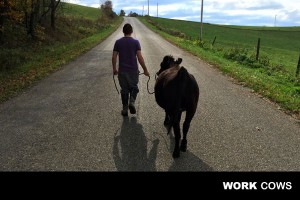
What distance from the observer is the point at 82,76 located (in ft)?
47.9

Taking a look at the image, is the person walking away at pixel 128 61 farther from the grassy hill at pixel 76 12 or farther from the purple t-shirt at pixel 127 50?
the grassy hill at pixel 76 12

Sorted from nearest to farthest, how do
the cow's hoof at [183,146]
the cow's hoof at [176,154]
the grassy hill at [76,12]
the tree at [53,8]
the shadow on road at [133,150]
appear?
the shadow on road at [133,150], the cow's hoof at [176,154], the cow's hoof at [183,146], the tree at [53,8], the grassy hill at [76,12]

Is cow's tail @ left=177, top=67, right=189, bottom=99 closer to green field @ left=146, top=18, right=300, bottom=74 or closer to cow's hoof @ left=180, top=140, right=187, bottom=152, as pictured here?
cow's hoof @ left=180, top=140, right=187, bottom=152

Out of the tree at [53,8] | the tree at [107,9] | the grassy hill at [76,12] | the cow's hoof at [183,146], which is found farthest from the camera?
the tree at [107,9]

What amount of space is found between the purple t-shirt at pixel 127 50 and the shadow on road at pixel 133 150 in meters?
1.37

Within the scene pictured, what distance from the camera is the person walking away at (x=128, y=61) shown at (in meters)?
7.98

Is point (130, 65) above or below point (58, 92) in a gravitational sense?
above

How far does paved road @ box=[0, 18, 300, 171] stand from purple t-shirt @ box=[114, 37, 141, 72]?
1283 millimetres

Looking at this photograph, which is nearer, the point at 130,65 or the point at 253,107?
the point at 130,65

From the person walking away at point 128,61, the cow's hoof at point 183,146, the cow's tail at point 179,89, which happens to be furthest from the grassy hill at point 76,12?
the cow's tail at point 179,89

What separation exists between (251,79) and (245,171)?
361 inches
